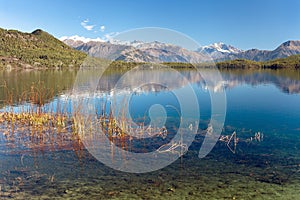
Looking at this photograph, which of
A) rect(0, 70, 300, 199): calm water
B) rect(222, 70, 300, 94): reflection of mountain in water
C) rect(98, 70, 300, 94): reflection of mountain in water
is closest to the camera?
rect(0, 70, 300, 199): calm water

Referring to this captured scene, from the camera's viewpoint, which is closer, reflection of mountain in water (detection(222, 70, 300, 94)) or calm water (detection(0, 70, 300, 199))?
calm water (detection(0, 70, 300, 199))

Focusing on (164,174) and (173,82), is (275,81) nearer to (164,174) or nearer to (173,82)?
(173,82)

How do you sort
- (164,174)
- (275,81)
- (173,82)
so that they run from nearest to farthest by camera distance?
(164,174)
(173,82)
(275,81)

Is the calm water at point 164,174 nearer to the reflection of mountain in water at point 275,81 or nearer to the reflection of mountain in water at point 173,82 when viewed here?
the reflection of mountain in water at point 173,82

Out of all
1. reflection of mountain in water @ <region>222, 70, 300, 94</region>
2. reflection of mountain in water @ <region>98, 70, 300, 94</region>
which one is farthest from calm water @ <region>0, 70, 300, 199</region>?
reflection of mountain in water @ <region>222, 70, 300, 94</region>

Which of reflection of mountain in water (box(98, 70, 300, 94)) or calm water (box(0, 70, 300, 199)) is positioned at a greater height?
reflection of mountain in water (box(98, 70, 300, 94))

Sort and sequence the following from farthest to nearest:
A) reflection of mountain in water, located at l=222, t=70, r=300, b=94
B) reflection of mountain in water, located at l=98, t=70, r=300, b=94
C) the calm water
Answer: reflection of mountain in water, located at l=222, t=70, r=300, b=94, reflection of mountain in water, located at l=98, t=70, r=300, b=94, the calm water

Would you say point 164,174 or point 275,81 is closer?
point 164,174

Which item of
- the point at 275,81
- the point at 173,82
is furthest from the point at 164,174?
the point at 275,81

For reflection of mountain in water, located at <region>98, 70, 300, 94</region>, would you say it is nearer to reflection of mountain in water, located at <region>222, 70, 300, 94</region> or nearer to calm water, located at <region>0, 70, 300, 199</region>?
reflection of mountain in water, located at <region>222, 70, 300, 94</region>

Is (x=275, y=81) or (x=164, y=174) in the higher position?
(x=275, y=81)

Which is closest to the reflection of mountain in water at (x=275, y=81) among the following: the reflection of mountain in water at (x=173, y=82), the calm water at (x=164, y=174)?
the reflection of mountain in water at (x=173, y=82)

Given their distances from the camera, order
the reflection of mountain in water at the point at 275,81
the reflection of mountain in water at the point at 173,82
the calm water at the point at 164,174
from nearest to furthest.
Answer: the calm water at the point at 164,174 < the reflection of mountain in water at the point at 173,82 < the reflection of mountain in water at the point at 275,81

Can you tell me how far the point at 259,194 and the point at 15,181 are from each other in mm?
8187
